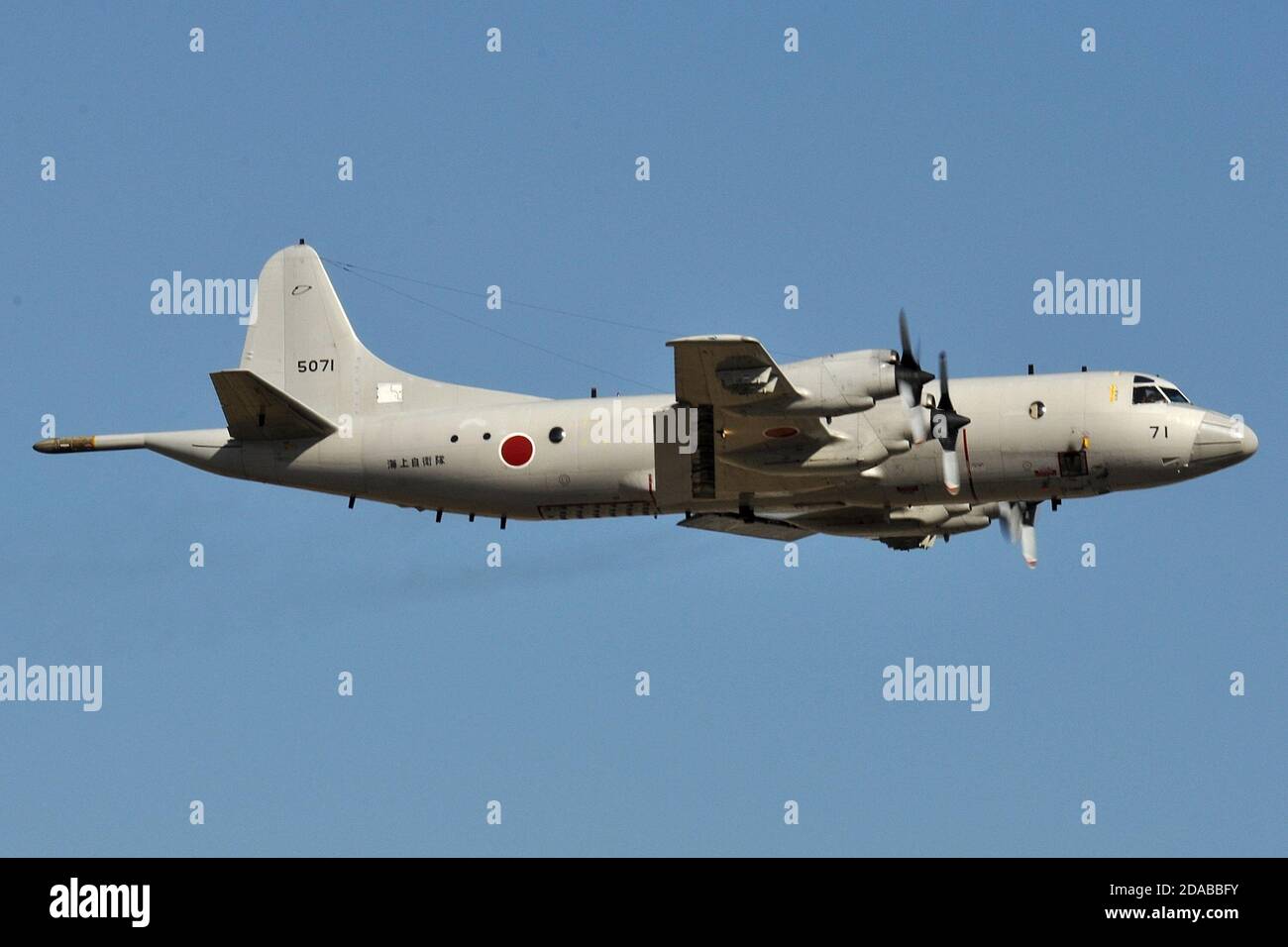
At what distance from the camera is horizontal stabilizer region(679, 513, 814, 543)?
3734cm

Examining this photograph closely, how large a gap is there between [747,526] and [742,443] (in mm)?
4081

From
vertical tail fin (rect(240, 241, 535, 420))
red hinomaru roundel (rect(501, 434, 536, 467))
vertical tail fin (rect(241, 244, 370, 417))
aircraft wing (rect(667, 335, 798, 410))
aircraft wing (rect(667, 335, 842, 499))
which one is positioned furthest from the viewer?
vertical tail fin (rect(241, 244, 370, 417))

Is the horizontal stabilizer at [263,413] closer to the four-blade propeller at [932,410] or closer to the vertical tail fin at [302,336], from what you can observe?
the vertical tail fin at [302,336]

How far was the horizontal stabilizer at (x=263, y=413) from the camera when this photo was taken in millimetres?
35812

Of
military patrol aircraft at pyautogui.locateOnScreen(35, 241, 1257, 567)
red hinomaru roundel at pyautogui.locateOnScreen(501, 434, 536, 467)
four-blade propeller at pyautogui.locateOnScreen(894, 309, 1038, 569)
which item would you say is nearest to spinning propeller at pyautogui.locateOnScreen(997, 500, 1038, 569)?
military patrol aircraft at pyautogui.locateOnScreen(35, 241, 1257, 567)

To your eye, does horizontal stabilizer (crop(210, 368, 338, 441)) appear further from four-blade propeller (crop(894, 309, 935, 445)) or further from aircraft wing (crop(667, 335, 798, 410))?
four-blade propeller (crop(894, 309, 935, 445))

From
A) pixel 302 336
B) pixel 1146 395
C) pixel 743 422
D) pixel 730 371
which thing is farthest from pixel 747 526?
pixel 302 336

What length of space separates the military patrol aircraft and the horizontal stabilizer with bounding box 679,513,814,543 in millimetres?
82

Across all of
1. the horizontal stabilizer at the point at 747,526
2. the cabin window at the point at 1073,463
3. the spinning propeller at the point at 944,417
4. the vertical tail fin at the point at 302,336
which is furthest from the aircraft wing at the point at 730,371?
the vertical tail fin at the point at 302,336

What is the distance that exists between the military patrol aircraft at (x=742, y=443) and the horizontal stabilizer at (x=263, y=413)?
4 centimetres

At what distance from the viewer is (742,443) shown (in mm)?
34281

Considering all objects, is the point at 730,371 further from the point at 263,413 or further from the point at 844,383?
the point at 263,413
